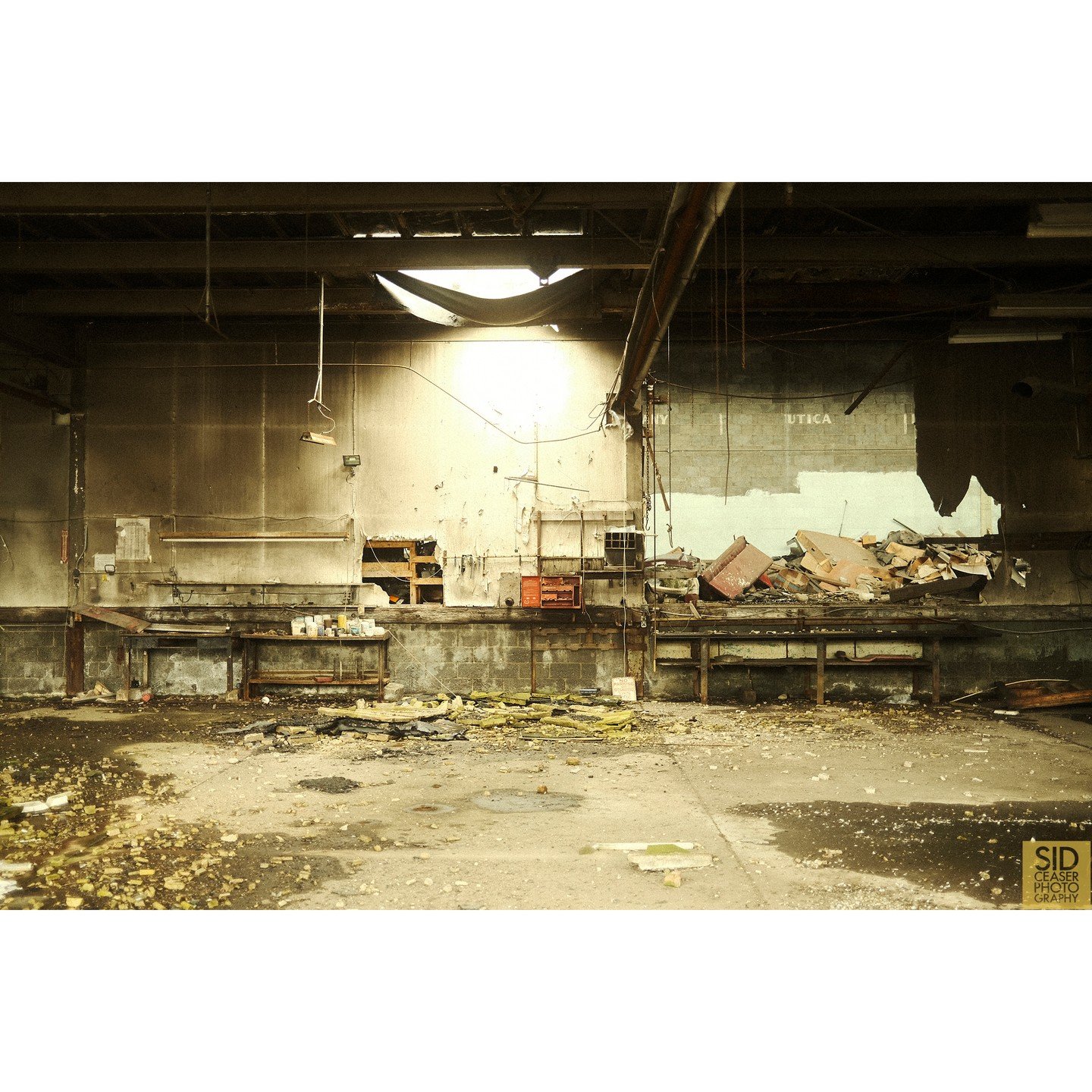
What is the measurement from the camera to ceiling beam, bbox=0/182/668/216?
6.27 meters

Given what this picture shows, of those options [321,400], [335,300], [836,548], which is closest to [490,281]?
[335,300]

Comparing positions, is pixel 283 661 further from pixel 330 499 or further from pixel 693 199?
pixel 693 199

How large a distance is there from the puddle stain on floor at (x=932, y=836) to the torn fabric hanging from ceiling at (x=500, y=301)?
474cm

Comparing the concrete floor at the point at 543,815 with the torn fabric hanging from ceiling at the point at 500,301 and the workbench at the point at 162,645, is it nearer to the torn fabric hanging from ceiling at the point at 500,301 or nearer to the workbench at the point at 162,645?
the workbench at the point at 162,645

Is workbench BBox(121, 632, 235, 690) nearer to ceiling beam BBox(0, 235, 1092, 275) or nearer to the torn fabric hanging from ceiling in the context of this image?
ceiling beam BBox(0, 235, 1092, 275)

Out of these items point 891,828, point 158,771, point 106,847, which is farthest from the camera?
point 158,771

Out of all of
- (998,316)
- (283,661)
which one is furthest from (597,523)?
(998,316)

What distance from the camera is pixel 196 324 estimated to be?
993 centimetres

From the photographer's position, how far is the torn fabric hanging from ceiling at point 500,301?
7.22 meters

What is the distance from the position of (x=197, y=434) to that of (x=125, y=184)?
13.2 ft

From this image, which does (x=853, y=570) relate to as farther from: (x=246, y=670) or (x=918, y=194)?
(x=246, y=670)

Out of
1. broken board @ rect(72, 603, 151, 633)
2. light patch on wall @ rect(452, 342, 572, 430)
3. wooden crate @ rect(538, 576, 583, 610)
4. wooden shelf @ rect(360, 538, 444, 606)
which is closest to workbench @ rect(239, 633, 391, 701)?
wooden shelf @ rect(360, 538, 444, 606)

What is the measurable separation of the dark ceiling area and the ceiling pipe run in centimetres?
15

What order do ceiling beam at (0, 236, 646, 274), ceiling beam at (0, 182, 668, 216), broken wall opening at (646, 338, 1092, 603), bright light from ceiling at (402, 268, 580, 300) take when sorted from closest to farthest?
ceiling beam at (0, 182, 668, 216), ceiling beam at (0, 236, 646, 274), bright light from ceiling at (402, 268, 580, 300), broken wall opening at (646, 338, 1092, 603)
